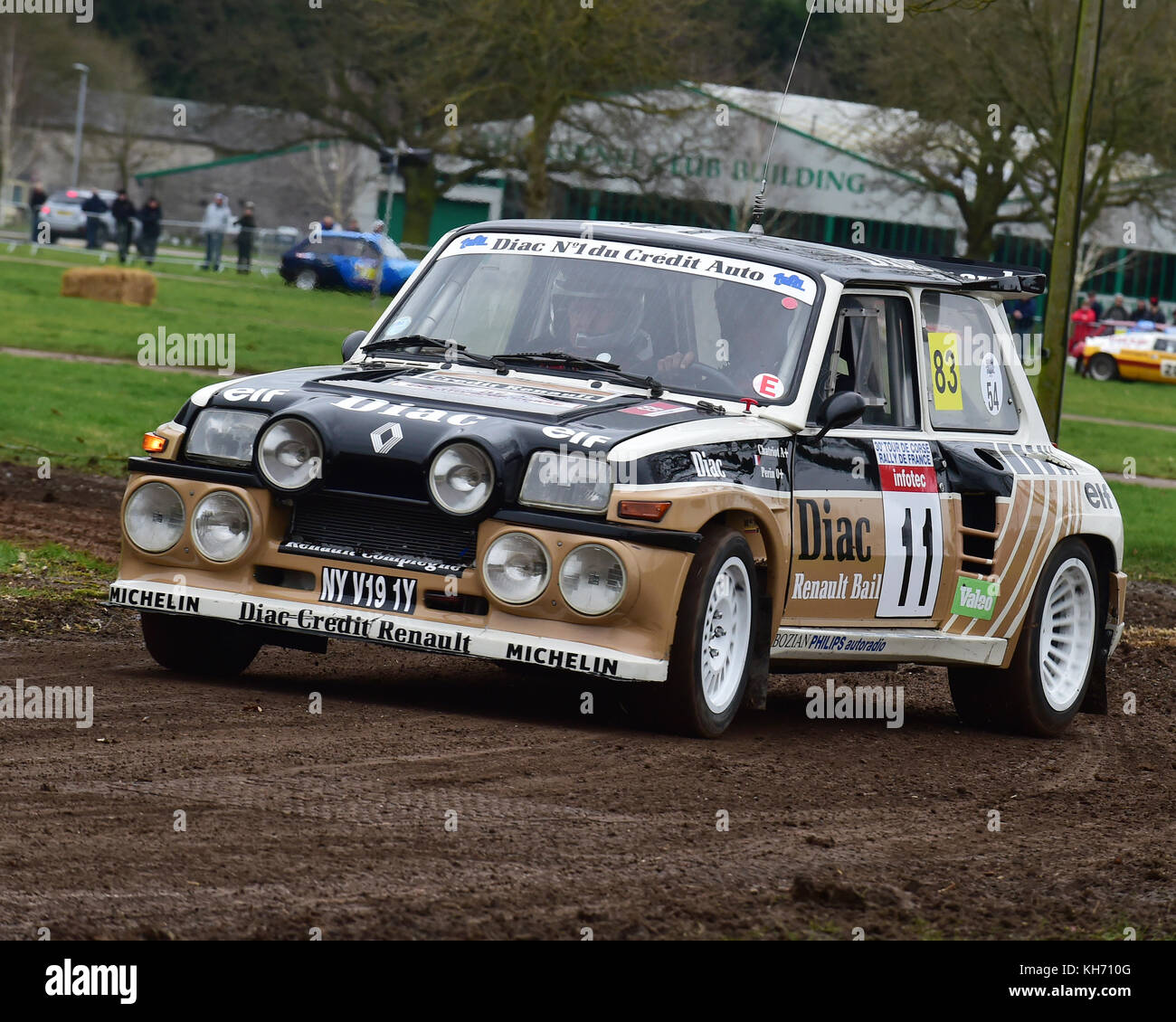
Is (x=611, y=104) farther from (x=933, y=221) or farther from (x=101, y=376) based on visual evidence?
(x=933, y=221)

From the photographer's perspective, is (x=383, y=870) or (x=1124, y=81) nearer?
(x=383, y=870)

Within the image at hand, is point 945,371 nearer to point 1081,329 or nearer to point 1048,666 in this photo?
point 1048,666

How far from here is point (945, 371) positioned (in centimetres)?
884

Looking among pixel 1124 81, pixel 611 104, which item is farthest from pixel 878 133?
pixel 611 104

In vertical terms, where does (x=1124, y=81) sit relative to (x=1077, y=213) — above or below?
above

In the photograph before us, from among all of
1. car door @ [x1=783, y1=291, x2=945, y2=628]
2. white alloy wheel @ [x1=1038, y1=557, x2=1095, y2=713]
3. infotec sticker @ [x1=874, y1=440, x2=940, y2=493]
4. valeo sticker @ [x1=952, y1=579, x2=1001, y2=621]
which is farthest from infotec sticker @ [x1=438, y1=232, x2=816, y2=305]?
white alloy wheel @ [x1=1038, y1=557, x2=1095, y2=713]

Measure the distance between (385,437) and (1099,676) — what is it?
415 centimetres

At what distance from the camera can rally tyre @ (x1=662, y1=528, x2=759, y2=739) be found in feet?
22.9

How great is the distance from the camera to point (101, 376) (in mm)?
Answer: 20891

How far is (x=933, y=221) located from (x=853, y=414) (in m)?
56.0

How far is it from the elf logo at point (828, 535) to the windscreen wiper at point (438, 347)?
1362mm

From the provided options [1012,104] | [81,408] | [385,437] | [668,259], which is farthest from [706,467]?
[1012,104]

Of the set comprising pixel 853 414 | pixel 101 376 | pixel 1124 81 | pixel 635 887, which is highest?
pixel 1124 81
